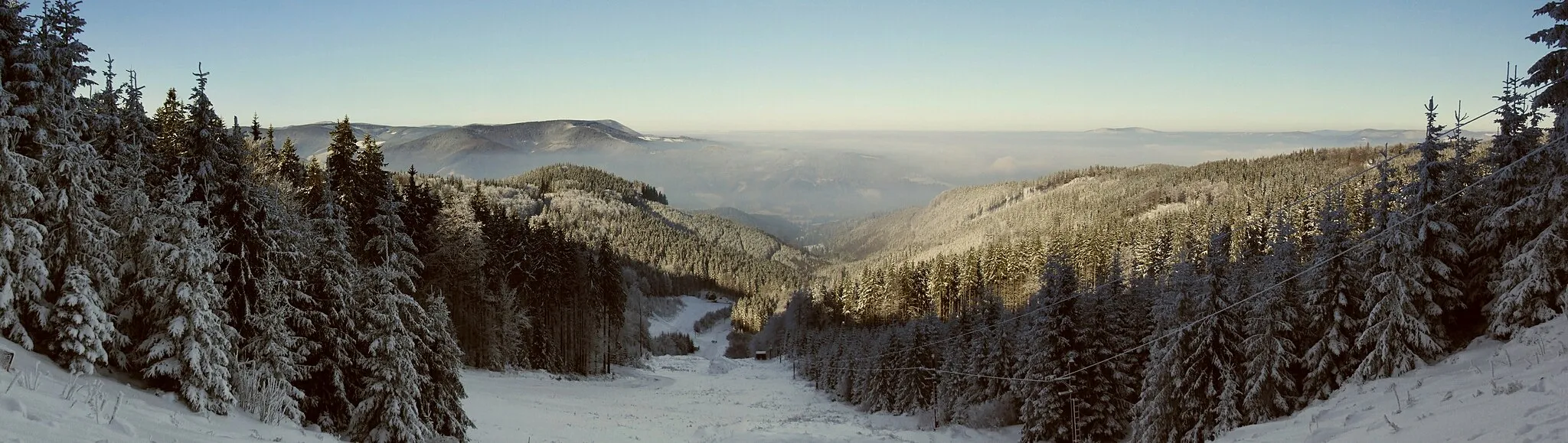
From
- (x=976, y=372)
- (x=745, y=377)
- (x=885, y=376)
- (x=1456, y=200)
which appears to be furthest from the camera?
(x=745, y=377)

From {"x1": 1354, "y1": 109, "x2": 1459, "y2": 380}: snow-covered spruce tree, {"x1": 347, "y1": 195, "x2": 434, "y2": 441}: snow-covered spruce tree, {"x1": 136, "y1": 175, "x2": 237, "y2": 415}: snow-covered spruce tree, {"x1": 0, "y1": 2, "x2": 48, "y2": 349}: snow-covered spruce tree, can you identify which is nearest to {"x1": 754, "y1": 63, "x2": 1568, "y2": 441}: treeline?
{"x1": 1354, "y1": 109, "x2": 1459, "y2": 380}: snow-covered spruce tree

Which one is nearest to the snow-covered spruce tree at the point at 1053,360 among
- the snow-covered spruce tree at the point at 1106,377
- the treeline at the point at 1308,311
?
the treeline at the point at 1308,311

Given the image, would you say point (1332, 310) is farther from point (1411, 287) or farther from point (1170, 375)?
point (1170, 375)

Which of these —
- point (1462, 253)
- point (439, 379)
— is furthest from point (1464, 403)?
point (439, 379)

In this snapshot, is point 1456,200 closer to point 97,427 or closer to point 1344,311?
point 1344,311

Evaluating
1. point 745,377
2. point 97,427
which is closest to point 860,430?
point 97,427

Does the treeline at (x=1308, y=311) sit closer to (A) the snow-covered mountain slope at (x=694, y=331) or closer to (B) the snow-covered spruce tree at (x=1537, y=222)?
(B) the snow-covered spruce tree at (x=1537, y=222)
